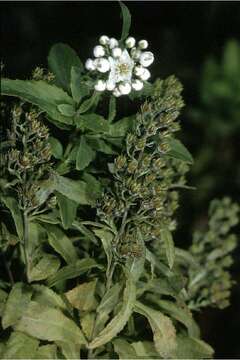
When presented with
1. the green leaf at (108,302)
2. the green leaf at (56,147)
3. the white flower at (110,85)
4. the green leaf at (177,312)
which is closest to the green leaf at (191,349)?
the green leaf at (177,312)

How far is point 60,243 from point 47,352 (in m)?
0.24

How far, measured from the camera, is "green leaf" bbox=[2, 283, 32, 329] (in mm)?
1540

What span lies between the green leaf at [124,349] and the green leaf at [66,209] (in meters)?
0.32

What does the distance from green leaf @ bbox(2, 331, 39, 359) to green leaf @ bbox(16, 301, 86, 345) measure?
0.01 m

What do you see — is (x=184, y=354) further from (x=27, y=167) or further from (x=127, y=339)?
(x=27, y=167)

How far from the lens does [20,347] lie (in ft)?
5.25

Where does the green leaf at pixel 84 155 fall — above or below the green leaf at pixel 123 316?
above

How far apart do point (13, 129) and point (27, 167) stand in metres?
0.09

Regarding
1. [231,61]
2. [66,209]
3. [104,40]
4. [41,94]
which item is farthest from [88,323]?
[231,61]

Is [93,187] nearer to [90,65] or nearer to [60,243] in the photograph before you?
[60,243]

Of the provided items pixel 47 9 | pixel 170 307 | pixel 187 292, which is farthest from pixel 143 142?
pixel 47 9

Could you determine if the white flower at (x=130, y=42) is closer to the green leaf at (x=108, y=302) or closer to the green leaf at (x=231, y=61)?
the green leaf at (x=108, y=302)

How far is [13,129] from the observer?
1.56 meters

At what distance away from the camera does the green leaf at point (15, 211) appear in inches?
62.4
